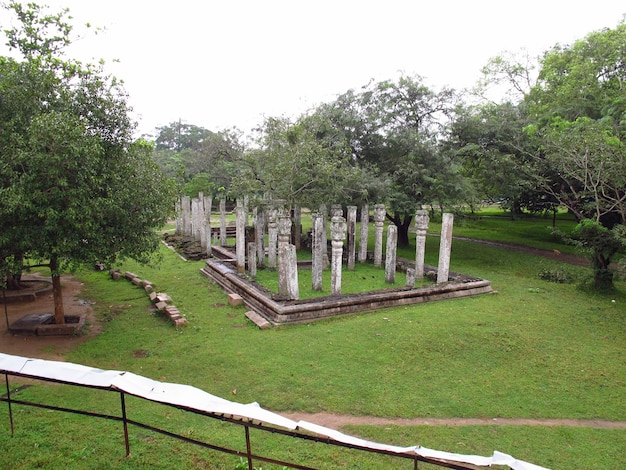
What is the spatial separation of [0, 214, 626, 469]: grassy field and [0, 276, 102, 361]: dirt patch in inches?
14.6

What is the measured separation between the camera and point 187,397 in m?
3.67

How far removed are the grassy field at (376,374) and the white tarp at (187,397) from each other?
1230mm

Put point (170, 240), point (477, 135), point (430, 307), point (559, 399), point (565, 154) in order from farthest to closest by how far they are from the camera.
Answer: point (170, 240)
point (477, 135)
point (565, 154)
point (430, 307)
point (559, 399)

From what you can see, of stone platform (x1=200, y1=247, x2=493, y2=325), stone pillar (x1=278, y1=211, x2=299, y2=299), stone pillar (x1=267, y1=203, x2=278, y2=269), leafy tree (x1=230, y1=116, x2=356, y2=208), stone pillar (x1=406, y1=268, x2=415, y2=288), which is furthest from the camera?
leafy tree (x1=230, y1=116, x2=356, y2=208)

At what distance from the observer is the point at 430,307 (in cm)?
1046

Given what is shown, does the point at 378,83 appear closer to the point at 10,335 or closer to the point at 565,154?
the point at 565,154

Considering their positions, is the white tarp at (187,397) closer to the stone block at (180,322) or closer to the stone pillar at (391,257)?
the stone block at (180,322)

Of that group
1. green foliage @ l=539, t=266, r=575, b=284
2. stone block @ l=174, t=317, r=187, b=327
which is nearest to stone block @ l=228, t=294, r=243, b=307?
stone block @ l=174, t=317, r=187, b=327

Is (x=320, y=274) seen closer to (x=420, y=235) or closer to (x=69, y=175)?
(x=420, y=235)

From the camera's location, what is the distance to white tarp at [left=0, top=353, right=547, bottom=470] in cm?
310

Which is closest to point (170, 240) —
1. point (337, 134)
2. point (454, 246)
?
point (337, 134)

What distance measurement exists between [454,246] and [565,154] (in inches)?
330

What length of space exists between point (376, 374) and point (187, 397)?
4.04 meters

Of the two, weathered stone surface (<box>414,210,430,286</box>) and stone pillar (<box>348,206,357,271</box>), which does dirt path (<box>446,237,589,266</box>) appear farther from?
stone pillar (<box>348,206,357,271</box>)
